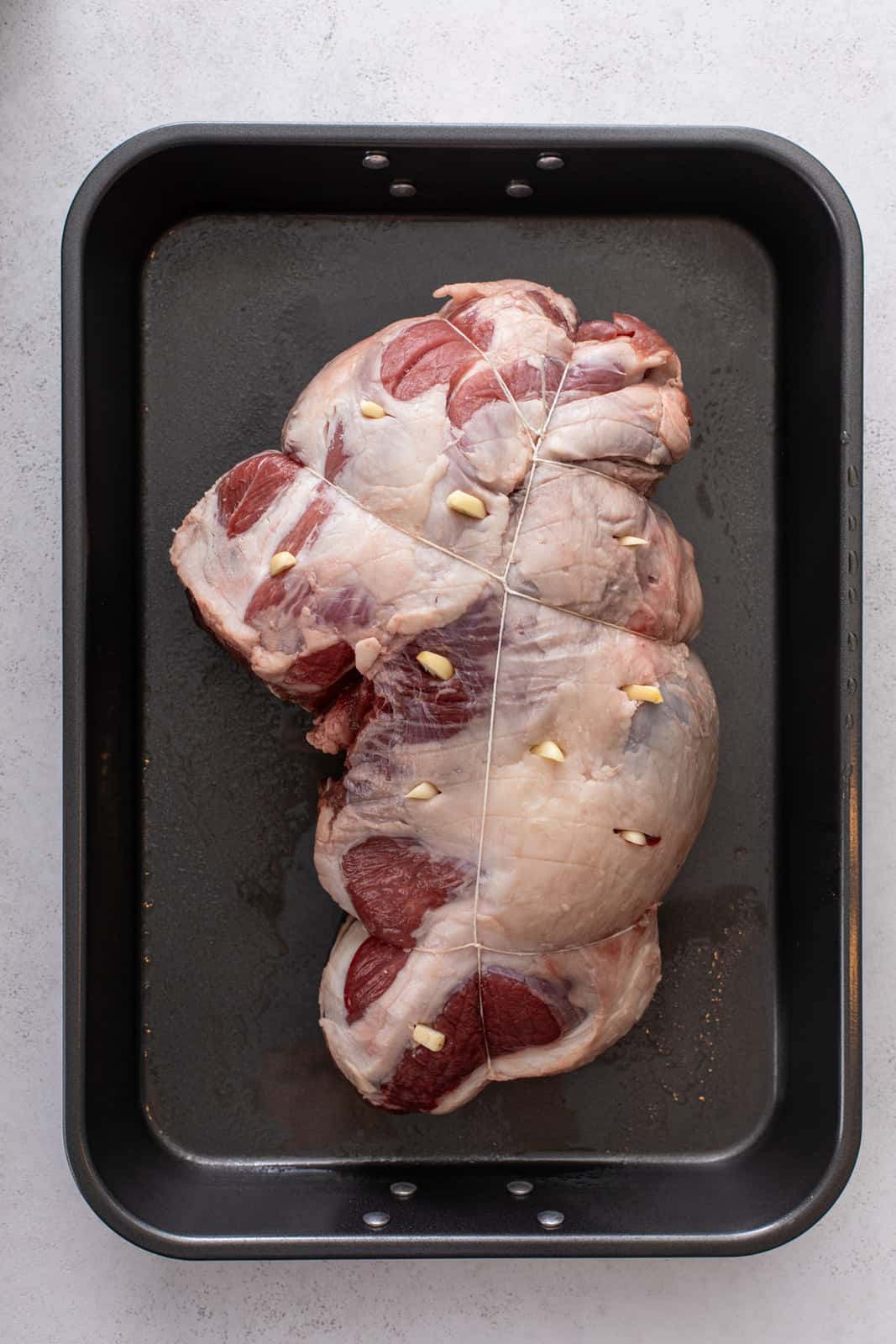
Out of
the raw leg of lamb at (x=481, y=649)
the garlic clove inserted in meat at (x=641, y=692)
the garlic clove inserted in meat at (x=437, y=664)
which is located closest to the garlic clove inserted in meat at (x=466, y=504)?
the raw leg of lamb at (x=481, y=649)

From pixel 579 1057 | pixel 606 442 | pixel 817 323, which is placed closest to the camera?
pixel 606 442

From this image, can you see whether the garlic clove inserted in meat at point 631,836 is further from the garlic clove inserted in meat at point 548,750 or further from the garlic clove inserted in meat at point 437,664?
the garlic clove inserted in meat at point 437,664

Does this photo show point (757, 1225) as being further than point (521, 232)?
No

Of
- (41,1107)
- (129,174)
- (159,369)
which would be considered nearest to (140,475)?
(159,369)

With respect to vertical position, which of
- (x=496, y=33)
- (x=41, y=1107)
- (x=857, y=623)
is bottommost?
(x=41, y=1107)

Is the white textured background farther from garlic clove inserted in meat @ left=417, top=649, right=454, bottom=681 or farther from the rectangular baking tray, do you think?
garlic clove inserted in meat @ left=417, top=649, right=454, bottom=681

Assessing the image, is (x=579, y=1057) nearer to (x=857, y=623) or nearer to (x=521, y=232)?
(x=857, y=623)
